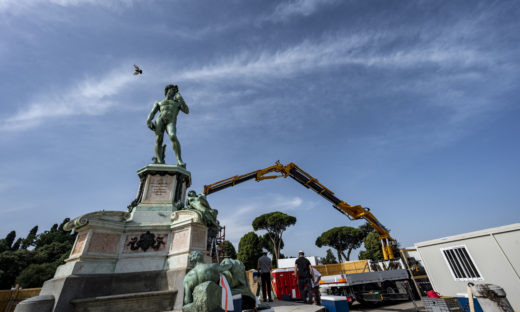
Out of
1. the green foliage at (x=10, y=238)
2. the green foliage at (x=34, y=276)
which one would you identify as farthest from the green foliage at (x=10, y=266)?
the green foliage at (x=10, y=238)

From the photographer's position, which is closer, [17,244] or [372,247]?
[372,247]

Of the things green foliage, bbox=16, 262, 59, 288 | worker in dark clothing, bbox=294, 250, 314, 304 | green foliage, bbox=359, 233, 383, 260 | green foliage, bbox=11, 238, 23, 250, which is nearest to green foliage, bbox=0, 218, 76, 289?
green foliage, bbox=16, 262, 59, 288

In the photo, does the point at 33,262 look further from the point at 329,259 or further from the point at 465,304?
the point at 329,259

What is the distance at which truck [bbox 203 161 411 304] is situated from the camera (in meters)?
8.09

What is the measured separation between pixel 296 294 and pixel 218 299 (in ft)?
26.6

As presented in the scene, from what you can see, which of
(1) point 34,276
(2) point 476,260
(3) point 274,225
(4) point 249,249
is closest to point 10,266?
(1) point 34,276

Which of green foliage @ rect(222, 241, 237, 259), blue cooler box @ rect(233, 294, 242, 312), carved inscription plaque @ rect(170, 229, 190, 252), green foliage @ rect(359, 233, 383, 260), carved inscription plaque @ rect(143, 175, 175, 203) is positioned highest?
green foliage @ rect(222, 241, 237, 259)

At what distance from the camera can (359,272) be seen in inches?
529

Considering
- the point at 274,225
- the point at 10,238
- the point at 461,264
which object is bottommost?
the point at 461,264

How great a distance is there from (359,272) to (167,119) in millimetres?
13924

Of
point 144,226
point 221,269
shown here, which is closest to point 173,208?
point 144,226

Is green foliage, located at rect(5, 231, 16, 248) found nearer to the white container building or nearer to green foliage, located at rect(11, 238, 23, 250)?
green foliage, located at rect(11, 238, 23, 250)

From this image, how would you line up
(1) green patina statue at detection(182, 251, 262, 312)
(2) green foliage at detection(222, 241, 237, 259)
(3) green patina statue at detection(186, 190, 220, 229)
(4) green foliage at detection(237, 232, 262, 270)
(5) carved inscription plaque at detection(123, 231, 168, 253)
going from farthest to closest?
(4) green foliage at detection(237, 232, 262, 270) < (2) green foliage at detection(222, 241, 237, 259) < (3) green patina statue at detection(186, 190, 220, 229) < (5) carved inscription plaque at detection(123, 231, 168, 253) < (1) green patina statue at detection(182, 251, 262, 312)

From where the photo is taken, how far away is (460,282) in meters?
5.85
